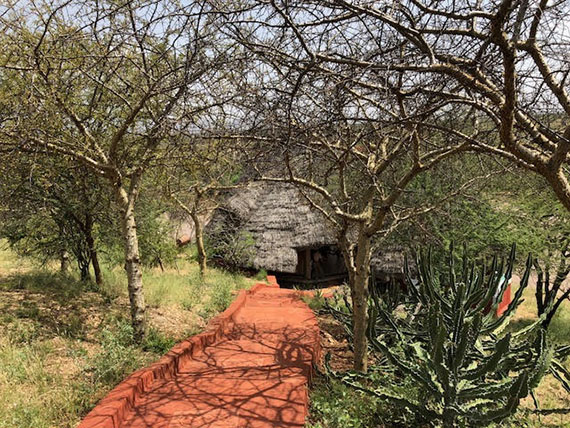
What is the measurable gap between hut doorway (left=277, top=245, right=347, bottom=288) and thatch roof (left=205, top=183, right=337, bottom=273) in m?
1.00

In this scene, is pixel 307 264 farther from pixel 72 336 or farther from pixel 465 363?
pixel 465 363

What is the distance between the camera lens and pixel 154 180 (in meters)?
7.25

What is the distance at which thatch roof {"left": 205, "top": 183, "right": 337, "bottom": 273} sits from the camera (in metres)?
14.7

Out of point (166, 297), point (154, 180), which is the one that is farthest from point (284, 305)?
point (154, 180)

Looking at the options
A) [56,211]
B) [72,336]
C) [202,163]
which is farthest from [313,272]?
[72,336]

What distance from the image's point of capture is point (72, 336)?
17.3 feet

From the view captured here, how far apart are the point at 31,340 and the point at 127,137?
11.1 feet

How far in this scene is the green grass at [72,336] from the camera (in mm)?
3432

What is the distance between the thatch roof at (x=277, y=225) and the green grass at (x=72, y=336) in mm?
5745

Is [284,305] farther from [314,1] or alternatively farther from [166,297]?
[314,1]

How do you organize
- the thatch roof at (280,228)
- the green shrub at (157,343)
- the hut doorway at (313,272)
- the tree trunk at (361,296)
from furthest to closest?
the hut doorway at (313,272) → the thatch roof at (280,228) → the green shrub at (157,343) → the tree trunk at (361,296)

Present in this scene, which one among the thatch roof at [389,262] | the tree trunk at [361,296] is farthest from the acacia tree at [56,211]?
the thatch roof at [389,262]

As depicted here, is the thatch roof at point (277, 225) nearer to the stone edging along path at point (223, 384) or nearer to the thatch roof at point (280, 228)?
the thatch roof at point (280, 228)

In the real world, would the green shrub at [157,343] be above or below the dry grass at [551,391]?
above
